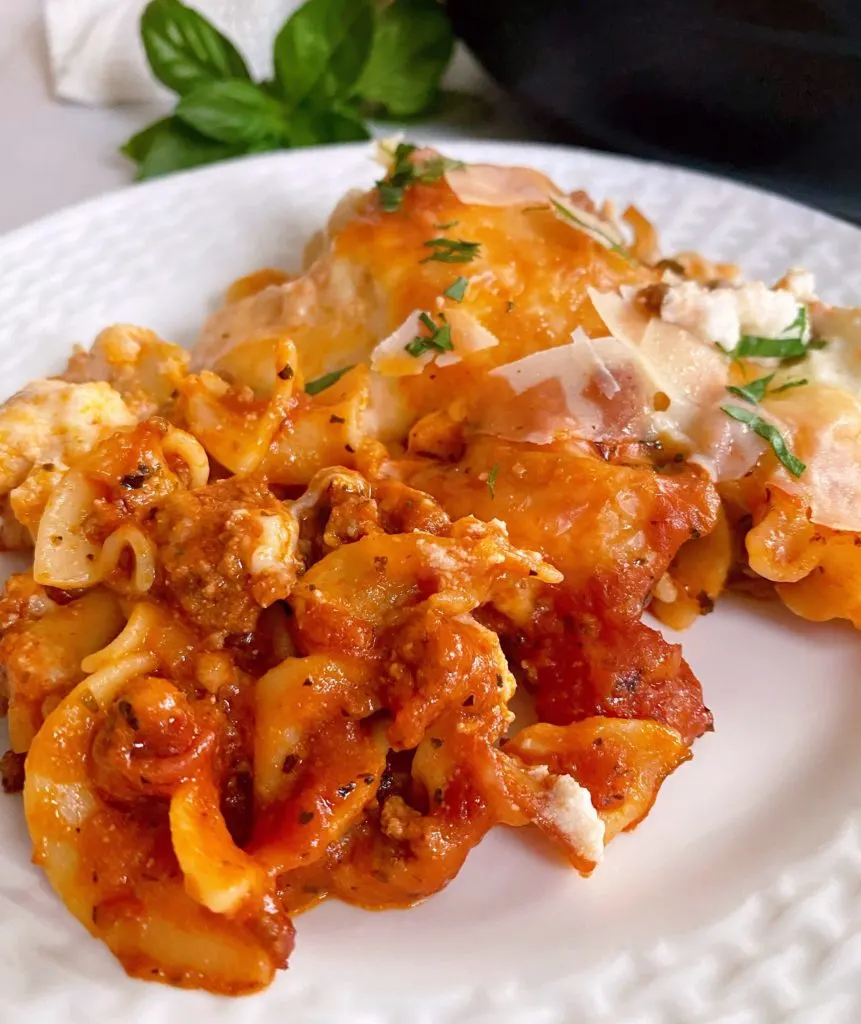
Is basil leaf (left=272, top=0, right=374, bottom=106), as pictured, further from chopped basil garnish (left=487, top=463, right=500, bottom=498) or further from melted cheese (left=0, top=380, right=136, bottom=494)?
chopped basil garnish (left=487, top=463, right=500, bottom=498)

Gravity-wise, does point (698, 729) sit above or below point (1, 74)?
below

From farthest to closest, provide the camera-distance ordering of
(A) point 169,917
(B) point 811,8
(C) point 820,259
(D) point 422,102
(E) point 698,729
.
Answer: (D) point 422,102 < (C) point 820,259 < (B) point 811,8 < (E) point 698,729 < (A) point 169,917

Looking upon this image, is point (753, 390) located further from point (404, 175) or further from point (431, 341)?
point (404, 175)

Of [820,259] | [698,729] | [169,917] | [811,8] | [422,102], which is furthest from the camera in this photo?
[422,102]

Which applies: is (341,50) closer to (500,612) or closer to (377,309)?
Answer: (377,309)

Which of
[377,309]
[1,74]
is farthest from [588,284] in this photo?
[1,74]

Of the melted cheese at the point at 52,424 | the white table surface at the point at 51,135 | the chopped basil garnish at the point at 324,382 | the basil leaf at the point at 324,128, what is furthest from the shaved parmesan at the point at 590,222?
the white table surface at the point at 51,135
